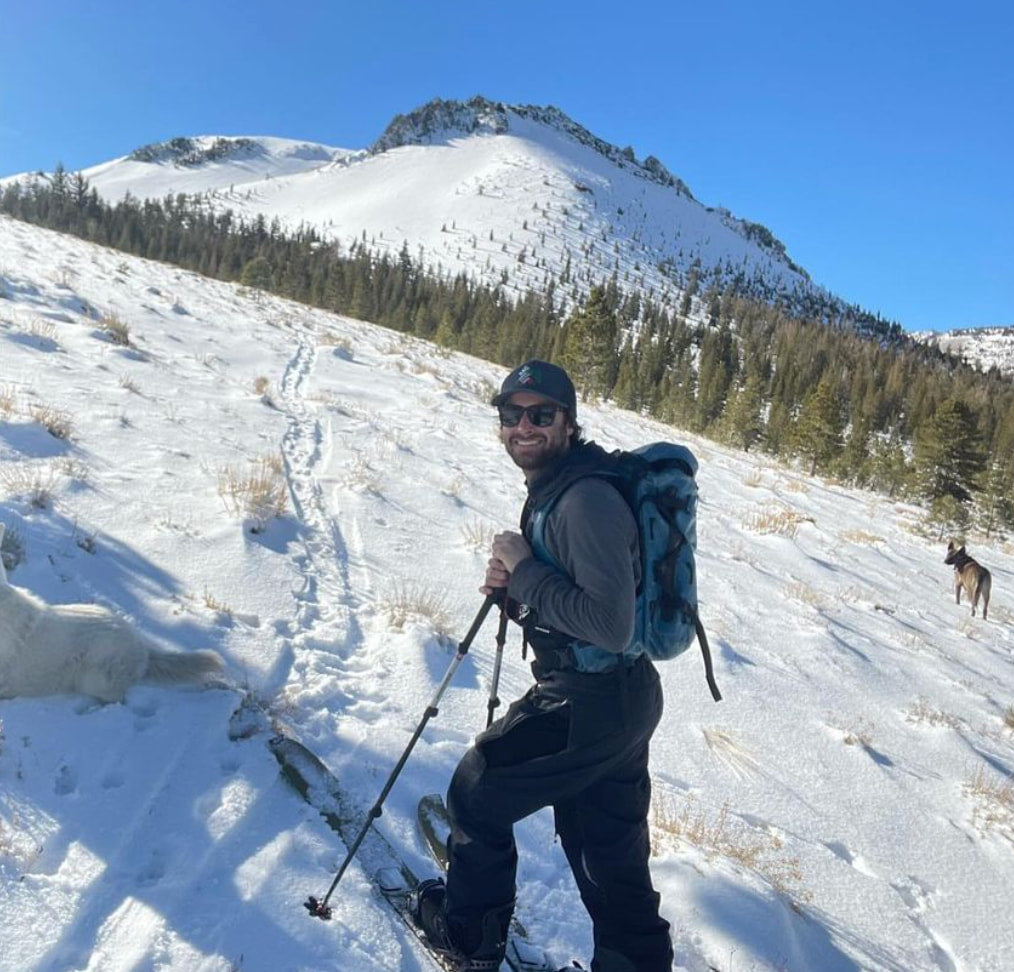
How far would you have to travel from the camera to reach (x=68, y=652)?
3.23m

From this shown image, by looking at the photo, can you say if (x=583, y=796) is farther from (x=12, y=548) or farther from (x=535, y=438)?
(x=12, y=548)

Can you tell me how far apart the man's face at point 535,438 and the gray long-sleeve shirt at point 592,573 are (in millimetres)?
297

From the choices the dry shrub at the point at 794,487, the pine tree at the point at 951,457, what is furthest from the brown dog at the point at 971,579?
the pine tree at the point at 951,457

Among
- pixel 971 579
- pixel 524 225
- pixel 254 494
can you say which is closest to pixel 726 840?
pixel 254 494

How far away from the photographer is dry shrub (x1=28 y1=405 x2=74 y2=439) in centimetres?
636

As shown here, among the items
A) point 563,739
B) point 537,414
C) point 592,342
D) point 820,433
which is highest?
point 592,342

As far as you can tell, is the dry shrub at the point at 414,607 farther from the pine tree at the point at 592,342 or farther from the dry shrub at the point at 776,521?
the pine tree at the point at 592,342

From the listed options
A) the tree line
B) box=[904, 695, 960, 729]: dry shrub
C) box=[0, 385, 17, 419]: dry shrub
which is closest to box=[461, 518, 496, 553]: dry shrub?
box=[904, 695, 960, 729]: dry shrub

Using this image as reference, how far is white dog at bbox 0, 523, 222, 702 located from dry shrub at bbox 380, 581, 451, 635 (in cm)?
178

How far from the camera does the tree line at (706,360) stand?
A: 43250mm

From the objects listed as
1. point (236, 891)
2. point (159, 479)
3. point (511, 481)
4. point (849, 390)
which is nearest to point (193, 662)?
point (236, 891)

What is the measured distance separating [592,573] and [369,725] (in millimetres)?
2359

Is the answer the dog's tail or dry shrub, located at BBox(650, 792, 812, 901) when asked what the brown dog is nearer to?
dry shrub, located at BBox(650, 792, 812, 901)

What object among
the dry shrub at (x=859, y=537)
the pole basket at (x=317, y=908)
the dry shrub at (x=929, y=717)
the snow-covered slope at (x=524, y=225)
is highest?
the snow-covered slope at (x=524, y=225)
